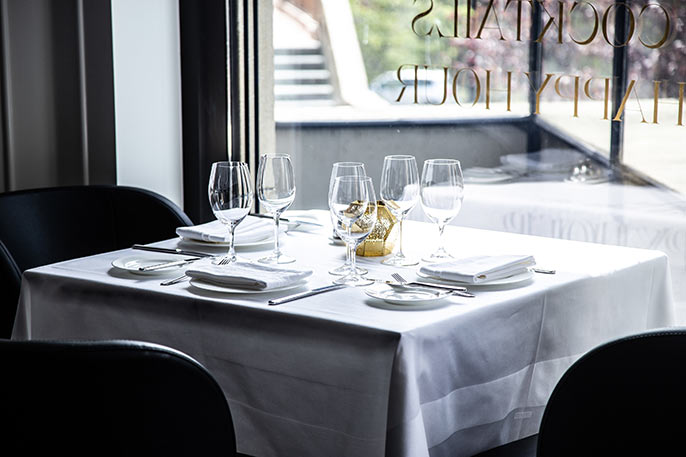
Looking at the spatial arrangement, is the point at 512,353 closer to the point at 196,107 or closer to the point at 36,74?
the point at 36,74

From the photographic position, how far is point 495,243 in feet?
6.95

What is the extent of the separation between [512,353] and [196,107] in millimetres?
2183

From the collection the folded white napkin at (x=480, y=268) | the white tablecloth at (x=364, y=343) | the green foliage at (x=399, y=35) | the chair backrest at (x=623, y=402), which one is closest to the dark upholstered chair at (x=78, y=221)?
the white tablecloth at (x=364, y=343)

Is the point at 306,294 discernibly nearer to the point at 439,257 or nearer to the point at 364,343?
the point at 364,343

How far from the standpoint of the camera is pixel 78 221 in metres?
2.61

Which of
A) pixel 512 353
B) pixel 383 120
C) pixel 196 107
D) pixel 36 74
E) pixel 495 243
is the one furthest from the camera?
pixel 196 107

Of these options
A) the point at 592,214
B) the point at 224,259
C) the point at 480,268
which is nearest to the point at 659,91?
the point at 592,214

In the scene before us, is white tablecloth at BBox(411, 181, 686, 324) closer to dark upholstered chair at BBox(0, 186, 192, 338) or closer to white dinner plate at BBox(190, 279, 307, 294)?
dark upholstered chair at BBox(0, 186, 192, 338)

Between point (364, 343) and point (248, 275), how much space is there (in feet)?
1.15

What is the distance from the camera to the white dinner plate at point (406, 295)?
1.52 meters

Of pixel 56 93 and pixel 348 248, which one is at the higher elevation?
pixel 56 93

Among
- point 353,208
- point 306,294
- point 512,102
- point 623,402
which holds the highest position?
point 512,102

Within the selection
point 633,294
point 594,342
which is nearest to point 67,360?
point 594,342

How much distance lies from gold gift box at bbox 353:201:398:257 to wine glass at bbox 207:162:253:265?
29cm
